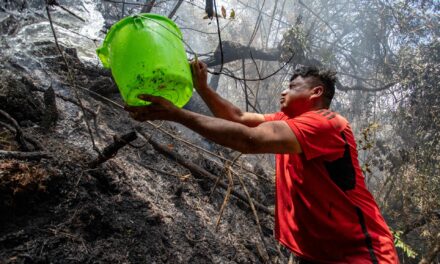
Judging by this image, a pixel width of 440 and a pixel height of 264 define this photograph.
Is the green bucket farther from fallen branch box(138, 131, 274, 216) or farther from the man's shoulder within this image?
fallen branch box(138, 131, 274, 216)

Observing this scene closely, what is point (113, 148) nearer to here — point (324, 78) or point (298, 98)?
point (298, 98)

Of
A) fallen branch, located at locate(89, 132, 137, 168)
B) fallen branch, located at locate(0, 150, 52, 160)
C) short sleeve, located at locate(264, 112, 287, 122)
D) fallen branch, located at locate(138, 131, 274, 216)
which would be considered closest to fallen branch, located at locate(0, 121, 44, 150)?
fallen branch, located at locate(0, 150, 52, 160)

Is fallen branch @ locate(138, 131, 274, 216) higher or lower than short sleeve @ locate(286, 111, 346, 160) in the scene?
lower

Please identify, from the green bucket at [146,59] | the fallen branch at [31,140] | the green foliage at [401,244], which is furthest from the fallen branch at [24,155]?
the green foliage at [401,244]

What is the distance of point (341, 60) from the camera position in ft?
39.3

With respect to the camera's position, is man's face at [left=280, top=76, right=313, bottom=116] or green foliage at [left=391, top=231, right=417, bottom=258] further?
green foliage at [left=391, top=231, right=417, bottom=258]

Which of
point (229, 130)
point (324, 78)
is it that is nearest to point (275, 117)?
point (324, 78)

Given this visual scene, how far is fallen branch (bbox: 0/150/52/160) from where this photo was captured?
202 cm

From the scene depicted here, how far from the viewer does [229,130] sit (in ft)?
5.07

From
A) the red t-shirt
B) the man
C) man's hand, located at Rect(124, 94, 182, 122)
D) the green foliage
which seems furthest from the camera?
the green foliage

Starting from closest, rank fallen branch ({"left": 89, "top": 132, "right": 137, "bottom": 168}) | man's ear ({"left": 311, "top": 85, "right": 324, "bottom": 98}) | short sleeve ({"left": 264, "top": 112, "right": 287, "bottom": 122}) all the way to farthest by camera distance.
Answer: man's ear ({"left": 311, "top": 85, "right": 324, "bottom": 98}), fallen branch ({"left": 89, "top": 132, "right": 137, "bottom": 168}), short sleeve ({"left": 264, "top": 112, "right": 287, "bottom": 122})

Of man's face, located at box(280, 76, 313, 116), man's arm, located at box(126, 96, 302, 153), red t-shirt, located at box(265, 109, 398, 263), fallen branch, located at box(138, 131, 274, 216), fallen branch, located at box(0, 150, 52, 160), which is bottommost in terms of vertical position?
fallen branch, located at box(138, 131, 274, 216)

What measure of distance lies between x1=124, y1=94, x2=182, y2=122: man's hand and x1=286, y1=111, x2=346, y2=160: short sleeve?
2.04 ft

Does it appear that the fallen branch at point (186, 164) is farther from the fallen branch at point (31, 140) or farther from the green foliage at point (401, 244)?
the green foliage at point (401, 244)
